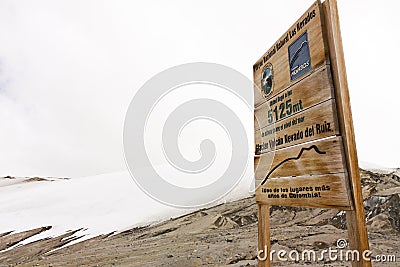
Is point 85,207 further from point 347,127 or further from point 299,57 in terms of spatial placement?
point 347,127

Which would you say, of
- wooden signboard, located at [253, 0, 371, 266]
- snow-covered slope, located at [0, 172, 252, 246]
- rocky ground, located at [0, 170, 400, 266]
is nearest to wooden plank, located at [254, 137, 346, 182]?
wooden signboard, located at [253, 0, 371, 266]

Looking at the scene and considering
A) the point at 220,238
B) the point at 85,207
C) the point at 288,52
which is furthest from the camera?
the point at 85,207

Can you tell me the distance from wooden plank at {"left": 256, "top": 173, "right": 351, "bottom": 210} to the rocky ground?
4.41ft

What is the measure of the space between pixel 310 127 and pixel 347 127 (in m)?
0.27

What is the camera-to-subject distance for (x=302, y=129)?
186cm

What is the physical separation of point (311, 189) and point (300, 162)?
0.18m

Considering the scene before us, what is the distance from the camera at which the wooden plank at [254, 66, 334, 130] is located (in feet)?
5.44

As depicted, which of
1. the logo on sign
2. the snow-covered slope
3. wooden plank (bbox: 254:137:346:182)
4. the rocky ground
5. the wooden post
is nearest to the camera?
wooden plank (bbox: 254:137:346:182)

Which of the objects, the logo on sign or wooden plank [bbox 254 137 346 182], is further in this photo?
the logo on sign

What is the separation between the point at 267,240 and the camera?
2.30 meters

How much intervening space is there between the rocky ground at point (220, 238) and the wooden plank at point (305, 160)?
4.69ft

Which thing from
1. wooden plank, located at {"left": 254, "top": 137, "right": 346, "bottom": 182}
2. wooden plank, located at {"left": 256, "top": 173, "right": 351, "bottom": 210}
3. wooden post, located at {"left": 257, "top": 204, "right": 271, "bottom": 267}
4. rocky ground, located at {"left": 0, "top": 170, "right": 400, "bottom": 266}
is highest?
wooden plank, located at {"left": 254, "top": 137, "right": 346, "bottom": 182}

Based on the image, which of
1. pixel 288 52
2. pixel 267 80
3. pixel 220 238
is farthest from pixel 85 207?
pixel 288 52

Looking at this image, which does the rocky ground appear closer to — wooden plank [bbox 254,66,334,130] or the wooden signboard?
the wooden signboard
